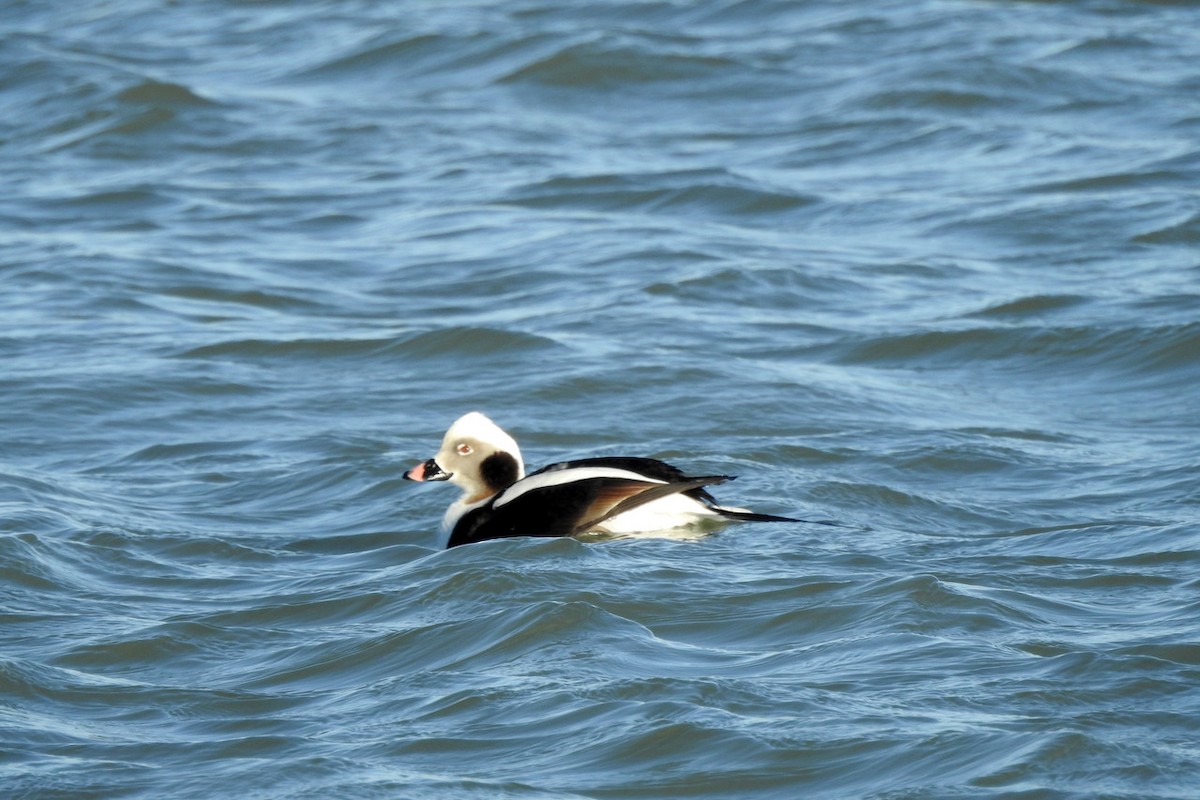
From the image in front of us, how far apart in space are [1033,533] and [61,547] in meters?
3.34

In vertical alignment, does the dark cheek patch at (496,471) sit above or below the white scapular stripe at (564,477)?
below

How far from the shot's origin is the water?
16.4ft

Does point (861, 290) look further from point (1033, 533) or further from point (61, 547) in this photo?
point (61, 547)

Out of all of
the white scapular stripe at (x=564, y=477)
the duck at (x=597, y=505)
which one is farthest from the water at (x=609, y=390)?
the white scapular stripe at (x=564, y=477)

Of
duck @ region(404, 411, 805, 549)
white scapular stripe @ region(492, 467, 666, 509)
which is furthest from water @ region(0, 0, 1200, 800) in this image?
white scapular stripe @ region(492, 467, 666, 509)

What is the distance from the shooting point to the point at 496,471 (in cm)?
740

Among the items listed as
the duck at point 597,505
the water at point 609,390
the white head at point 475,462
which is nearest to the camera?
the water at point 609,390

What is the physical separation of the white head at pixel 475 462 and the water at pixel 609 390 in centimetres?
27

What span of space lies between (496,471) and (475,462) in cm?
9

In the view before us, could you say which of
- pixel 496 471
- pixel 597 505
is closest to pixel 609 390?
pixel 496 471

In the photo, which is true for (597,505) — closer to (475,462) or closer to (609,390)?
(475,462)

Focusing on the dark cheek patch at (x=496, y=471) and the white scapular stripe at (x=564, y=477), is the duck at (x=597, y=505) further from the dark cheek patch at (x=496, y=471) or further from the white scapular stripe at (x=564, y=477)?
the dark cheek patch at (x=496, y=471)

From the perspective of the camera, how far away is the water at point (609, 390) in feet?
16.4

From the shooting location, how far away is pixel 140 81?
1617 centimetres
